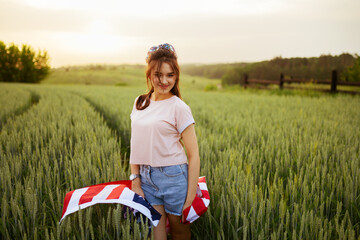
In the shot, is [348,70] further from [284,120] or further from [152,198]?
[152,198]

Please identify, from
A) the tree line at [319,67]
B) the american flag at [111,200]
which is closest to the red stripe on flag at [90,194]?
the american flag at [111,200]

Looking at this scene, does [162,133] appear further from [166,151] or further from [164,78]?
[164,78]

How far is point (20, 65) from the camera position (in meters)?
37.9

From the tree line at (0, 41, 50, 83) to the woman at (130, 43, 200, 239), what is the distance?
44.8 metres

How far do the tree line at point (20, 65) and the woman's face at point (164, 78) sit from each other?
147 feet

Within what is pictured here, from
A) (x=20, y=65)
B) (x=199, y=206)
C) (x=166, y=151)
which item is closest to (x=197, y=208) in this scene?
(x=199, y=206)

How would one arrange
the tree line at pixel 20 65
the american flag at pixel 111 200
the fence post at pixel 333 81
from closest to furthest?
the american flag at pixel 111 200, the fence post at pixel 333 81, the tree line at pixel 20 65

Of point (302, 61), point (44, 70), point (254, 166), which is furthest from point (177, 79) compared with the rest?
point (44, 70)

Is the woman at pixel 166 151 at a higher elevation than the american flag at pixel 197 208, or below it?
higher

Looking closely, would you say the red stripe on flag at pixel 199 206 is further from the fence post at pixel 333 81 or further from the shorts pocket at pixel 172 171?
the fence post at pixel 333 81

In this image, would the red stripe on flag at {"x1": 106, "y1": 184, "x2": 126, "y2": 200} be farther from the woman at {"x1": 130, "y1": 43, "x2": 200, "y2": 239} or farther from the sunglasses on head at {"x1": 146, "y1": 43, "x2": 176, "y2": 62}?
the sunglasses on head at {"x1": 146, "y1": 43, "x2": 176, "y2": 62}

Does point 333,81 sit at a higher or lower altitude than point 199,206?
higher

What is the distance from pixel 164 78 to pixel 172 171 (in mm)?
447

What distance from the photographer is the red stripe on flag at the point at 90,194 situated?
962 millimetres
